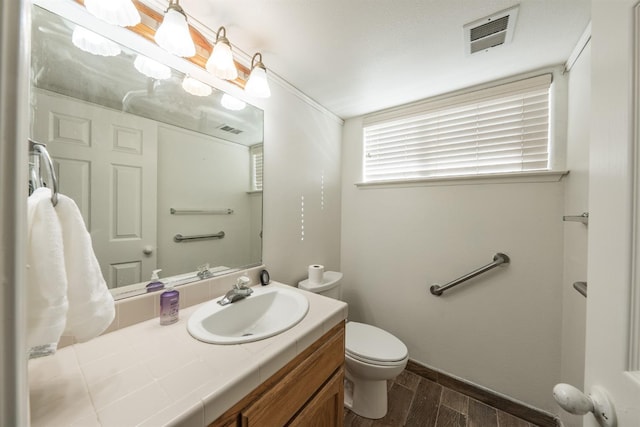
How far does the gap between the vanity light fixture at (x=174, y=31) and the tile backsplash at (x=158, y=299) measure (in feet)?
3.21

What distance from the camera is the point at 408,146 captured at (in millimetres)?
1748

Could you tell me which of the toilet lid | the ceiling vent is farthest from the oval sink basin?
the ceiling vent

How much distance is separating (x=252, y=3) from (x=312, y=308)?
51.5 inches

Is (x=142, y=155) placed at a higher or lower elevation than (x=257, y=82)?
lower

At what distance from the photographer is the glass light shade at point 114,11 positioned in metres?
0.71

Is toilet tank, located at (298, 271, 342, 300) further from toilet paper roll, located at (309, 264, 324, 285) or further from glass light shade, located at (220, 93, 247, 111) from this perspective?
glass light shade, located at (220, 93, 247, 111)

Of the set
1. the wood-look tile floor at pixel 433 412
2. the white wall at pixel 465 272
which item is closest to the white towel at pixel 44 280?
the wood-look tile floor at pixel 433 412

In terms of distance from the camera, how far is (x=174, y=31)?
2.73ft

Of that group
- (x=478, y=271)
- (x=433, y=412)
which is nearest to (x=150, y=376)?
(x=433, y=412)

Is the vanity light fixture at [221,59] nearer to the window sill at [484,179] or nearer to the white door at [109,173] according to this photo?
the white door at [109,173]

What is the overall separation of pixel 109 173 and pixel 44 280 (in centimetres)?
56

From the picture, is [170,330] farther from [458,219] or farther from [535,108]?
[535,108]

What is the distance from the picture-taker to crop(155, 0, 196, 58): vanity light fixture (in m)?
0.82

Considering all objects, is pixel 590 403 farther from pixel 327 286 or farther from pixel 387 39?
pixel 387 39
